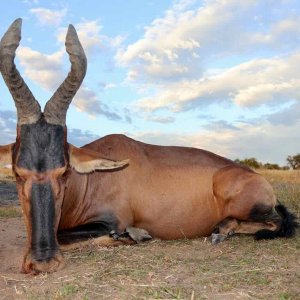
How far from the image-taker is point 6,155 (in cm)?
645

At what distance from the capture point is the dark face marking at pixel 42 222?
566 centimetres

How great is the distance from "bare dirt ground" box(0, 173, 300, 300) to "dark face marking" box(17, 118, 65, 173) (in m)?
1.10

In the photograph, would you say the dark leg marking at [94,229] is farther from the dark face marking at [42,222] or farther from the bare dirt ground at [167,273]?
the dark face marking at [42,222]

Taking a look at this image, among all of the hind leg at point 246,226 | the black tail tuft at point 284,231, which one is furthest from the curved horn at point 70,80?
the black tail tuft at point 284,231

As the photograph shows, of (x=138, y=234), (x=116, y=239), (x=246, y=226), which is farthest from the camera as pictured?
(x=246, y=226)

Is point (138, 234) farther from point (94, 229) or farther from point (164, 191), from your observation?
point (164, 191)

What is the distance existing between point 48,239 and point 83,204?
1717 millimetres

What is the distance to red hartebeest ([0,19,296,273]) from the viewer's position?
580 cm

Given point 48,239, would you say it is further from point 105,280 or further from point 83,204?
point 83,204

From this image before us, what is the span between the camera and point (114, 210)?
7.36 meters

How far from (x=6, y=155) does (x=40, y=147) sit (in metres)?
0.77

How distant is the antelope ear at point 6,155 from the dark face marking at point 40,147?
0.49m

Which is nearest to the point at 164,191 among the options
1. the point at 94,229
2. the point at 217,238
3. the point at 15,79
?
the point at 217,238

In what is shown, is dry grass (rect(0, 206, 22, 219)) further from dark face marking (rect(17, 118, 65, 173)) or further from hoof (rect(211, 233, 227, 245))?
dark face marking (rect(17, 118, 65, 173))
